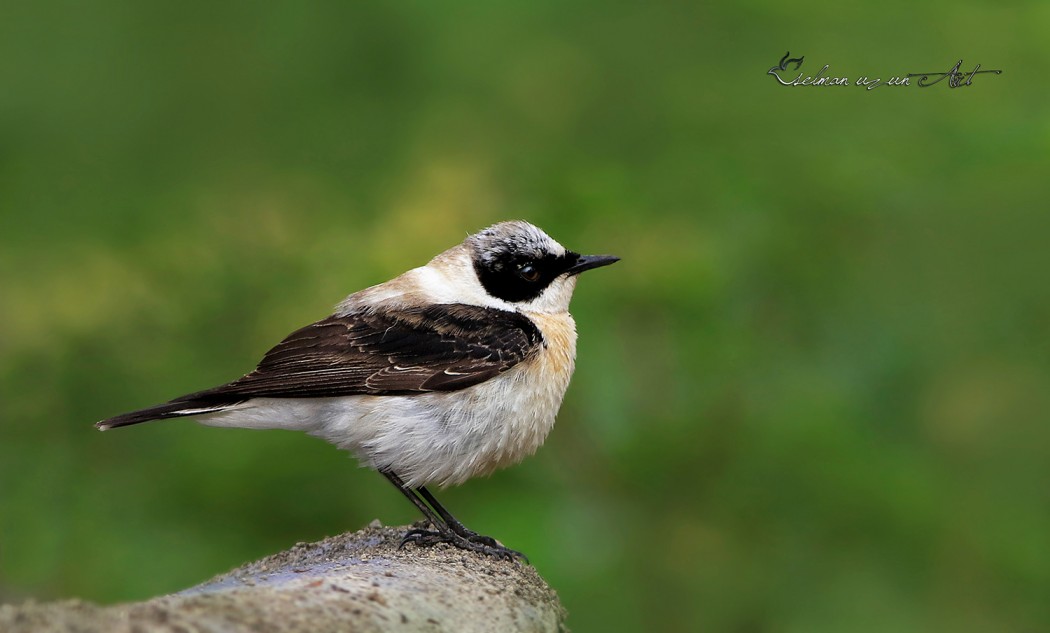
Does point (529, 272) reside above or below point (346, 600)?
above

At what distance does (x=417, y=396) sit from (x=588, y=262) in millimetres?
1123

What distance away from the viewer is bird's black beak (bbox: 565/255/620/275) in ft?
18.6

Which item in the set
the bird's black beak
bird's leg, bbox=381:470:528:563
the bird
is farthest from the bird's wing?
bird's leg, bbox=381:470:528:563

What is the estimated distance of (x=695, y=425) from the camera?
20.2ft

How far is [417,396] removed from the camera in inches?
205

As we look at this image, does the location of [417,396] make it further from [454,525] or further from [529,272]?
[529,272]

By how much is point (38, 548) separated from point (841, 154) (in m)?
5.03

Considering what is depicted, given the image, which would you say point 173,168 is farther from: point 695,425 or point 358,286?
point 695,425

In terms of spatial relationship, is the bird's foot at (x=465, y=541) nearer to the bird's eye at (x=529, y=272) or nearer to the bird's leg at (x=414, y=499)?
the bird's leg at (x=414, y=499)
